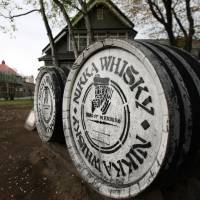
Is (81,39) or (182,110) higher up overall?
(81,39)

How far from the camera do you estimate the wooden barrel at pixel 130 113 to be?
1.84 meters

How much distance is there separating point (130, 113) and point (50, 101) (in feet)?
6.62

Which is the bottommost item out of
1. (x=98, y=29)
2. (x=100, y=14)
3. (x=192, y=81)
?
(x=192, y=81)

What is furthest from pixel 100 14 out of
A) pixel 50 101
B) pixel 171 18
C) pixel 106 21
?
pixel 50 101

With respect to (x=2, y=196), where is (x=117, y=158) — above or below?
above

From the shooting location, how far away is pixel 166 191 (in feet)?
7.50

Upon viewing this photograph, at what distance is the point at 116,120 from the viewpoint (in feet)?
7.32

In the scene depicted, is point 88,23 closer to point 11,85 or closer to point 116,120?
point 116,120

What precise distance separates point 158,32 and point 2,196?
23.6 metres

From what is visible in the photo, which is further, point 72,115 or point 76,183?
point 76,183

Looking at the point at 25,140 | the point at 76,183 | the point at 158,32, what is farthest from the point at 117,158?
the point at 158,32

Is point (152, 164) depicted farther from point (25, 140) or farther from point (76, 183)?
point (25, 140)

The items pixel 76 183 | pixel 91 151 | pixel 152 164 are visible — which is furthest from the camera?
pixel 76 183


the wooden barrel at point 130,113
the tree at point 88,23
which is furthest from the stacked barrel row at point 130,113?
the tree at point 88,23
